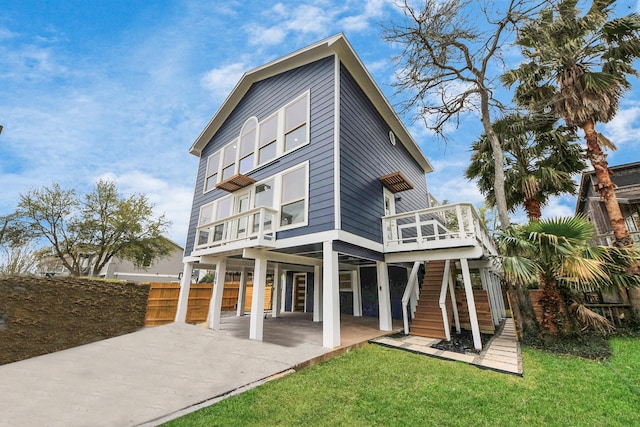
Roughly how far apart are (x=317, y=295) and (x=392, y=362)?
5.81 meters

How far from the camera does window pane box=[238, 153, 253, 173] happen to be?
1028 cm

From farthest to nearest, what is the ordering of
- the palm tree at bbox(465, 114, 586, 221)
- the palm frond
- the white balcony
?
the palm tree at bbox(465, 114, 586, 221), the white balcony, the palm frond

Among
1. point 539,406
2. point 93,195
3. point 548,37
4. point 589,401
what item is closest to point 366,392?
point 539,406

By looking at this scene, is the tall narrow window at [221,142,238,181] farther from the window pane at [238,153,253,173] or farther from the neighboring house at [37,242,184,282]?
the neighboring house at [37,242,184,282]

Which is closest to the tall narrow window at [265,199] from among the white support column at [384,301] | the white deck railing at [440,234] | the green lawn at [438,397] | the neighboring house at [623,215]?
the white deck railing at [440,234]

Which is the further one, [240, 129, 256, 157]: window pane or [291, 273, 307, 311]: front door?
[291, 273, 307, 311]: front door

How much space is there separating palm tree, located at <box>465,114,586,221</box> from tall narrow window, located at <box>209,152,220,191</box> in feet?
41.2

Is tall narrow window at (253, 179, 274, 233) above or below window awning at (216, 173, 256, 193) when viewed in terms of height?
below

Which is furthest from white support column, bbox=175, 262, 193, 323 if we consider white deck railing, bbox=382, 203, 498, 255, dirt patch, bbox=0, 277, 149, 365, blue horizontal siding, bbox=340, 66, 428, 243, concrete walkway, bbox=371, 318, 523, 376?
white deck railing, bbox=382, 203, 498, 255

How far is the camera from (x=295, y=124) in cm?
894

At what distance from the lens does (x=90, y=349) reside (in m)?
6.88

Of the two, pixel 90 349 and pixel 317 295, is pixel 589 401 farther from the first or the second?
pixel 90 349

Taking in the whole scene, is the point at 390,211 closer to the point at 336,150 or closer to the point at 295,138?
the point at 336,150

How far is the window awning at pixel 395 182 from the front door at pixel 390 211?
22 cm
